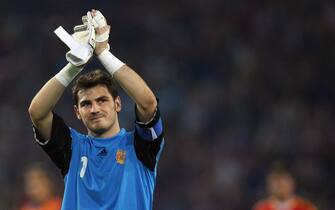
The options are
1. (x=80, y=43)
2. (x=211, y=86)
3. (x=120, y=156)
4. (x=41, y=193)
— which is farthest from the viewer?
(x=211, y=86)

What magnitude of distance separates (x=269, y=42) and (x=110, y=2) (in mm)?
2964

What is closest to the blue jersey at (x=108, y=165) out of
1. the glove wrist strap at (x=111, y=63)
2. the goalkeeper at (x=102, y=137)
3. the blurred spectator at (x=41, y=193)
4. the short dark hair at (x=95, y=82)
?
the goalkeeper at (x=102, y=137)

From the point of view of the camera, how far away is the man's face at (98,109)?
466 cm

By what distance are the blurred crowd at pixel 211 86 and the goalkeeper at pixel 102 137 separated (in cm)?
604

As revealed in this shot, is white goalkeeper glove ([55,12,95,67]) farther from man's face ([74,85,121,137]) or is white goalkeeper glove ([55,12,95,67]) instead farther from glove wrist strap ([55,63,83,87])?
man's face ([74,85,121,137])

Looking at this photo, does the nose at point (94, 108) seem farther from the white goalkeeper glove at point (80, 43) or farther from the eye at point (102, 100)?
the white goalkeeper glove at point (80, 43)

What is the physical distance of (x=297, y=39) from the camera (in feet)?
43.7

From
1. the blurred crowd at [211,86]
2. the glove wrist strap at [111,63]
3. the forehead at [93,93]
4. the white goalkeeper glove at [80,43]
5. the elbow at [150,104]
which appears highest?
the white goalkeeper glove at [80,43]

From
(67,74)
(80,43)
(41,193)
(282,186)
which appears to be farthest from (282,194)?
(80,43)

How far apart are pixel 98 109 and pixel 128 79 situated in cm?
23

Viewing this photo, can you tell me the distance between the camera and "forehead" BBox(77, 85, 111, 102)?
4688mm

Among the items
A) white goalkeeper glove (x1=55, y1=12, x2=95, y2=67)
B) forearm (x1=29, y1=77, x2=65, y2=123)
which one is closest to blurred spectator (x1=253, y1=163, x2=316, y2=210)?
forearm (x1=29, y1=77, x2=65, y2=123)

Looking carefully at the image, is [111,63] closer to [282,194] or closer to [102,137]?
[102,137]

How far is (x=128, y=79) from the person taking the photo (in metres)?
4.61
